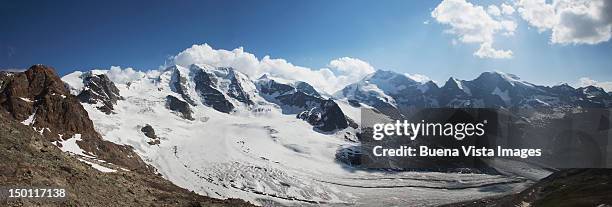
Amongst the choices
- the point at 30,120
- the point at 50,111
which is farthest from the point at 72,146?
the point at 50,111

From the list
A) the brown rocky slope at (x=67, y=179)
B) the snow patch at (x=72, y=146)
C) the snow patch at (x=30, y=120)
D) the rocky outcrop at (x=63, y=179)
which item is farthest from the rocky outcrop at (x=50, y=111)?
the rocky outcrop at (x=63, y=179)

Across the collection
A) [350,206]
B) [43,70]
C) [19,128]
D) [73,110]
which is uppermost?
[43,70]

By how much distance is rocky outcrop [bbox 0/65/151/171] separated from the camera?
160250 mm

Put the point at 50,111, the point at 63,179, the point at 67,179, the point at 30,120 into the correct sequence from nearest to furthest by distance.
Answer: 1. the point at 63,179
2. the point at 67,179
3. the point at 30,120
4. the point at 50,111

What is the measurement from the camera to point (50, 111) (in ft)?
553

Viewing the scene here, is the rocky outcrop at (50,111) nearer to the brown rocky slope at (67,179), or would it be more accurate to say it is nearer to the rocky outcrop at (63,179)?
the brown rocky slope at (67,179)

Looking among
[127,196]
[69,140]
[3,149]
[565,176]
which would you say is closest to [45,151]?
[3,149]

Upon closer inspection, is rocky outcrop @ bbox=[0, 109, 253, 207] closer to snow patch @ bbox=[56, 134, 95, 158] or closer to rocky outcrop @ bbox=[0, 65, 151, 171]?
snow patch @ bbox=[56, 134, 95, 158]

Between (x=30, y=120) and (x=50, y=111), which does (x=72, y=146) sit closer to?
(x=30, y=120)

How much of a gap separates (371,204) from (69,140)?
105852 mm

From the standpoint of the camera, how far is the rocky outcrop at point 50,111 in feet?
526

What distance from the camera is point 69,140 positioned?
516ft

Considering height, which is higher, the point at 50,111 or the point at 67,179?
the point at 50,111

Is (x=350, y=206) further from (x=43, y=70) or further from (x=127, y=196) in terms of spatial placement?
(x=127, y=196)
